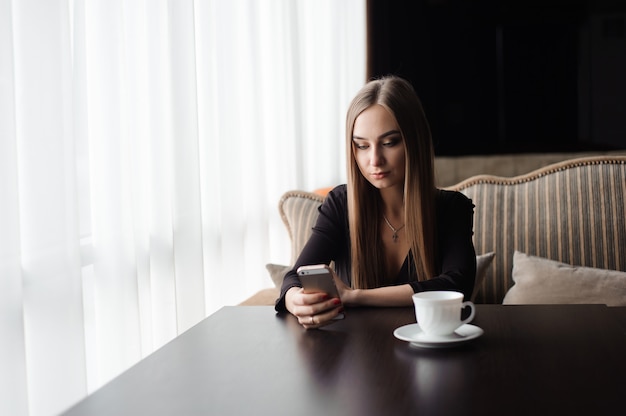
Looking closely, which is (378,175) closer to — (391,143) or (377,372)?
(391,143)

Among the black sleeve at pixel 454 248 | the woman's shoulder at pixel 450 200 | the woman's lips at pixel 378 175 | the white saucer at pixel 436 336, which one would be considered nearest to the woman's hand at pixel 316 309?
the white saucer at pixel 436 336

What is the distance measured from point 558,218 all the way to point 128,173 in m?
1.39

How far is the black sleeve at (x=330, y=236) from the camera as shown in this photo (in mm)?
2064

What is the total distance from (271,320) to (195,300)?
1186 millimetres

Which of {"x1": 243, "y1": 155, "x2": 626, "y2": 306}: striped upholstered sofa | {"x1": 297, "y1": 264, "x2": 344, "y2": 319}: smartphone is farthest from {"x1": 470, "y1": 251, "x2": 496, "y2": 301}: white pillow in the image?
{"x1": 297, "y1": 264, "x2": 344, "y2": 319}: smartphone

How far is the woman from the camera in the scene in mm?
1903

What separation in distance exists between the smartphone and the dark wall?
342 centimetres

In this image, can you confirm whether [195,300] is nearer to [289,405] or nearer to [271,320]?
[271,320]

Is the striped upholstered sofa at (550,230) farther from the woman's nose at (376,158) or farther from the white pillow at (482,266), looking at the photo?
the woman's nose at (376,158)

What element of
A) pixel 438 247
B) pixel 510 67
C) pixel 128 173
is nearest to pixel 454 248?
pixel 438 247

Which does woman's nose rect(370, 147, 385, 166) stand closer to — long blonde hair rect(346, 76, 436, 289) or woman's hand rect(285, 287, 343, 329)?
long blonde hair rect(346, 76, 436, 289)

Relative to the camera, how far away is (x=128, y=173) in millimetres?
2307

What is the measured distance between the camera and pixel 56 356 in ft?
6.45

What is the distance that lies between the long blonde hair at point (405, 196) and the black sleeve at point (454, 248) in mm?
40
